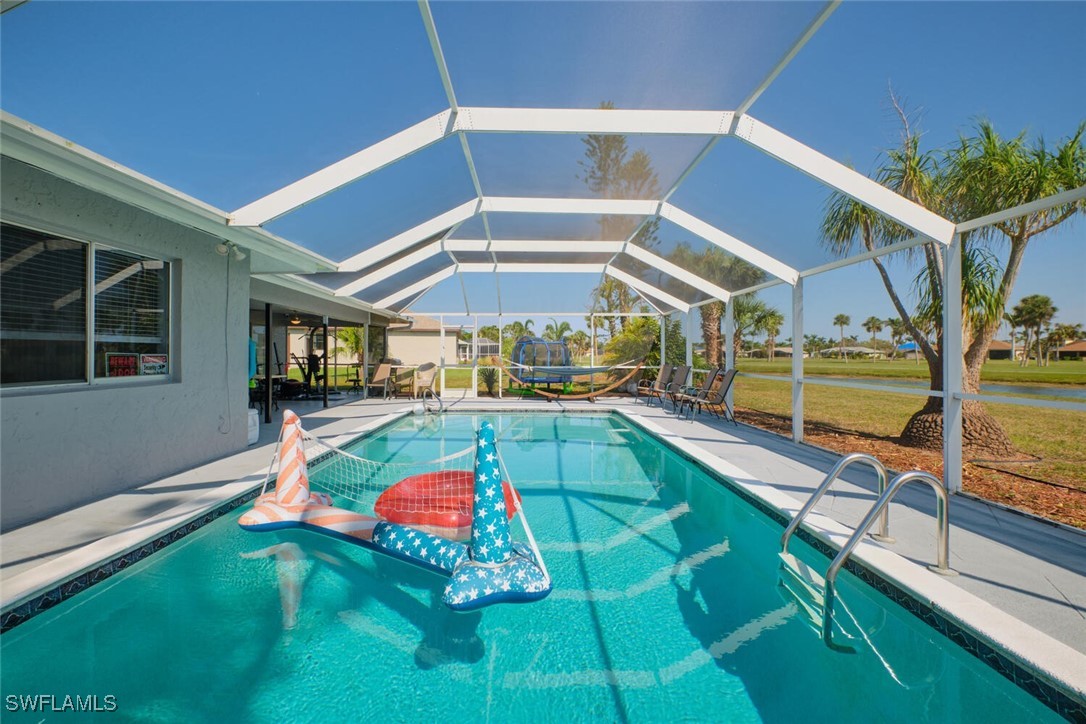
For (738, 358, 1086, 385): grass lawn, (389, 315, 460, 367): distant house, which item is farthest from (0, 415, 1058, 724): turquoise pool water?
(389, 315, 460, 367): distant house

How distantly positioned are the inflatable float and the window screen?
71.3 inches

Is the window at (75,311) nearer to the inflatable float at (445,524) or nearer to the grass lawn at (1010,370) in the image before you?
the inflatable float at (445,524)

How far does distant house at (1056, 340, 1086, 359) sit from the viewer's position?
11.6 meters

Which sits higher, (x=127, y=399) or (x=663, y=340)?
(x=663, y=340)

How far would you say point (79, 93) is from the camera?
340 cm

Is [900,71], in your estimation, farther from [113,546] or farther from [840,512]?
[113,546]

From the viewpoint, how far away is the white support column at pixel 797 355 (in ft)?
24.6

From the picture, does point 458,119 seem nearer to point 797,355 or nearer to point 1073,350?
point 797,355

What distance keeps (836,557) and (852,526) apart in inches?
43.4

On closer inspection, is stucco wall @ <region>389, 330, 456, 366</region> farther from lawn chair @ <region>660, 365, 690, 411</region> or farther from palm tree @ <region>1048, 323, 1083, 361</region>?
palm tree @ <region>1048, 323, 1083, 361</region>

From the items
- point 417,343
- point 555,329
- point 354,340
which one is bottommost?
point 417,343

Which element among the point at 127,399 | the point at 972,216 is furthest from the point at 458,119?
the point at 972,216

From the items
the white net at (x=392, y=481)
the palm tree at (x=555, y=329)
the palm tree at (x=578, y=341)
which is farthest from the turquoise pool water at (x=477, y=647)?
the palm tree at (x=555, y=329)

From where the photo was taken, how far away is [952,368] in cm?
460
